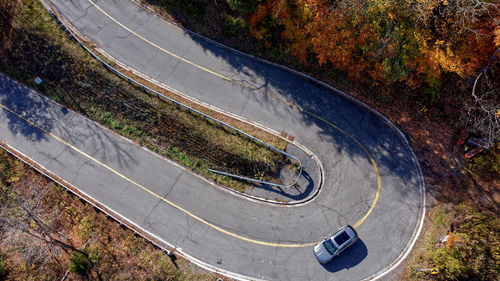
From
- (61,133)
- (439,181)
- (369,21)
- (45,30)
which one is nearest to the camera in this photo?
(369,21)

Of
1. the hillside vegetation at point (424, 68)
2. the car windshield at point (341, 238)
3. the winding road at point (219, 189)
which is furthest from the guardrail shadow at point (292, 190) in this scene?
the hillside vegetation at point (424, 68)

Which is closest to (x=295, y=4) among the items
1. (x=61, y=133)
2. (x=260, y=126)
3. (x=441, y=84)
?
(x=260, y=126)

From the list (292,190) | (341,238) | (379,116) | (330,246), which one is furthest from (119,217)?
(379,116)

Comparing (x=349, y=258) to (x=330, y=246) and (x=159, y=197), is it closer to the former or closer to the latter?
(x=330, y=246)

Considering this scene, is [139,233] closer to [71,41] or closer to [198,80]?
[198,80]

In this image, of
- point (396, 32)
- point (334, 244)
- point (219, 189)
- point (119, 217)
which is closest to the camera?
point (396, 32)

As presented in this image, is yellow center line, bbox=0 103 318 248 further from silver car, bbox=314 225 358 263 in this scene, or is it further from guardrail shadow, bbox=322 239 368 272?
guardrail shadow, bbox=322 239 368 272
